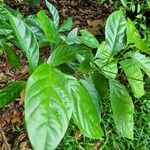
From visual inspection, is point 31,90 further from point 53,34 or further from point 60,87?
point 53,34

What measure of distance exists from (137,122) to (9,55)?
5.43 ft

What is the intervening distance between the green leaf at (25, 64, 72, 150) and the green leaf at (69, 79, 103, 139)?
0.08 metres

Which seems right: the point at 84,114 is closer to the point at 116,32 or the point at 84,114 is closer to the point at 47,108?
the point at 47,108

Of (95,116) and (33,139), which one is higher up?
(33,139)

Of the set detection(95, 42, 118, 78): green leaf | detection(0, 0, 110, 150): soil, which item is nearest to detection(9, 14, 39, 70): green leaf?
detection(95, 42, 118, 78): green leaf

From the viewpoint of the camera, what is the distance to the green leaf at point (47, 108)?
1.91 feet

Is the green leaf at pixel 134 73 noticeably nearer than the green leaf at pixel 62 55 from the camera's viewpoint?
No

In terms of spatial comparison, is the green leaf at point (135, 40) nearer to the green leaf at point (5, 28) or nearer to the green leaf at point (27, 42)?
the green leaf at point (27, 42)

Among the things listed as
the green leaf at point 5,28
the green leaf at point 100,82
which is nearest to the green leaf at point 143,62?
the green leaf at point 100,82

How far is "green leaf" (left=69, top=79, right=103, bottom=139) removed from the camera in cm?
74

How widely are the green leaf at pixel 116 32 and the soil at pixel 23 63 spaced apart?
1.06 m

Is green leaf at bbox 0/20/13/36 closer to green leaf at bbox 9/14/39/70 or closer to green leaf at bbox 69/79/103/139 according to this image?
green leaf at bbox 9/14/39/70

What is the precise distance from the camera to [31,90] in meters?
0.64

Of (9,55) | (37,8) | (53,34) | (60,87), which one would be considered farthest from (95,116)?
(37,8)
